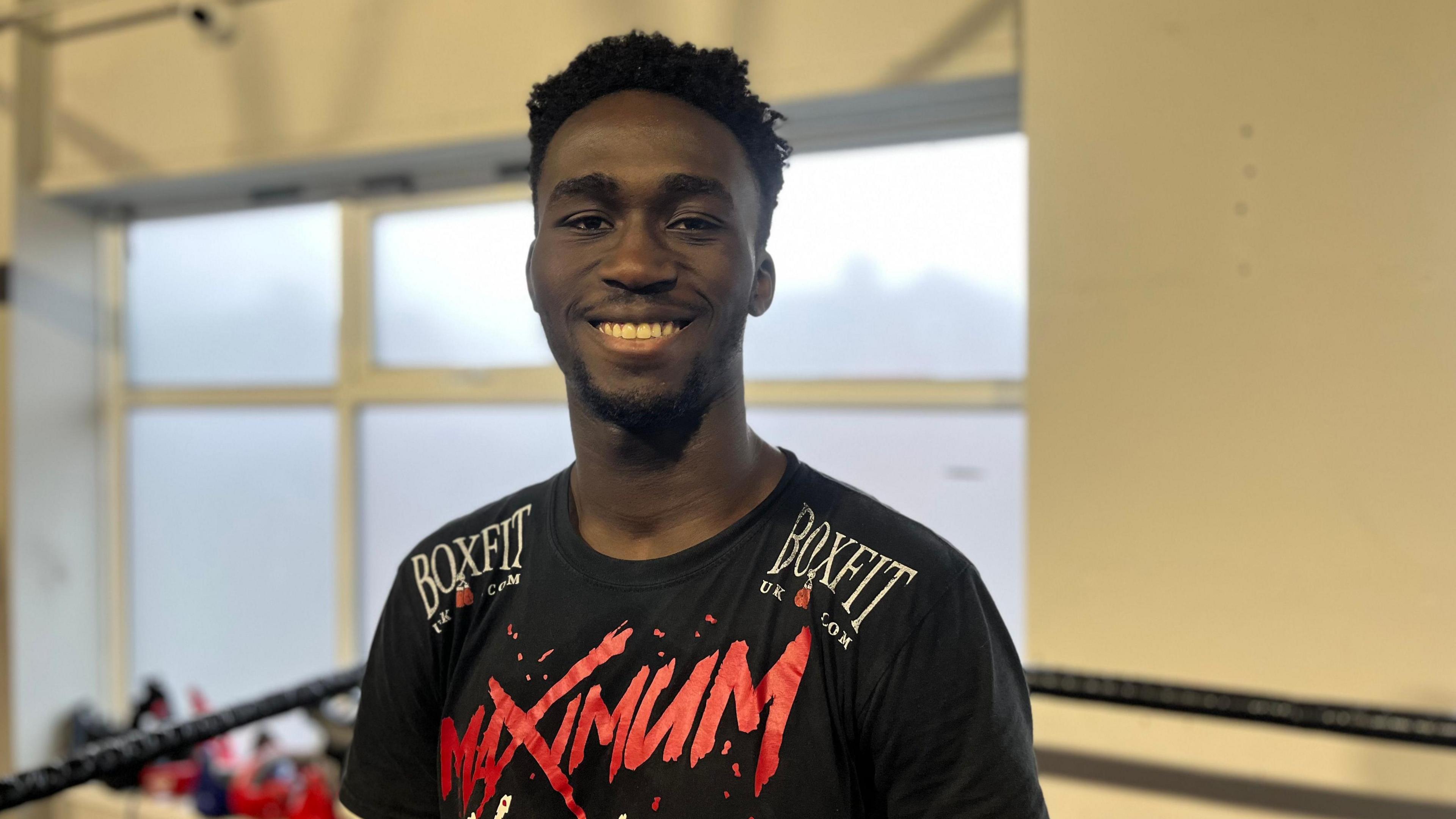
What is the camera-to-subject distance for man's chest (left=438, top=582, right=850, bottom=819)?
695 mm

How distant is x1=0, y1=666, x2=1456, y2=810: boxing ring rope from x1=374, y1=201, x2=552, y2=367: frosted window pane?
43.0 inches

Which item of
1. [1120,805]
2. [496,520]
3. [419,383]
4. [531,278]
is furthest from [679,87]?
[419,383]

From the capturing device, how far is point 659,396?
2.48 ft

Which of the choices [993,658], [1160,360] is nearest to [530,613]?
[993,658]

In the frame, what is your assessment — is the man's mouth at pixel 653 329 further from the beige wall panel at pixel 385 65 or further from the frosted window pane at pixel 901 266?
the beige wall panel at pixel 385 65

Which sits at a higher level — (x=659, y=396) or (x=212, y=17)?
(x=212, y=17)

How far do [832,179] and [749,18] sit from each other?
37 centimetres

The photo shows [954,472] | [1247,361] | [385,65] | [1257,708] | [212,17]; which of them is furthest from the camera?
[212,17]

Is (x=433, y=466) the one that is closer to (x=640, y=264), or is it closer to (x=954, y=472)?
(x=954, y=472)

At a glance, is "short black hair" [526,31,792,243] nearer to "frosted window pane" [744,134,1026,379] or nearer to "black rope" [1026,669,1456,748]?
"black rope" [1026,669,1456,748]

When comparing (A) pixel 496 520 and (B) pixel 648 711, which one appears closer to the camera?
(B) pixel 648 711

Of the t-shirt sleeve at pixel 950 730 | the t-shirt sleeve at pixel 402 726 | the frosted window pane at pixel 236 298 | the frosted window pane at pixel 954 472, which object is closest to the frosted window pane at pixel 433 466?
the frosted window pane at pixel 236 298

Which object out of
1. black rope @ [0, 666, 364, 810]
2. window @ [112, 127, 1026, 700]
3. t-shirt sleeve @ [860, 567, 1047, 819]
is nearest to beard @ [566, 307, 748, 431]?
t-shirt sleeve @ [860, 567, 1047, 819]

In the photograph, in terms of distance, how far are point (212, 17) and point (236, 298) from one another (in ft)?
2.57
